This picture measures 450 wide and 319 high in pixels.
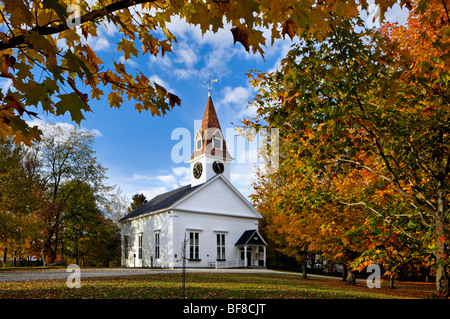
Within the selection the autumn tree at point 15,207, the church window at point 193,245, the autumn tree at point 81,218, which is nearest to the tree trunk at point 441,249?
the autumn tree at point 15,207

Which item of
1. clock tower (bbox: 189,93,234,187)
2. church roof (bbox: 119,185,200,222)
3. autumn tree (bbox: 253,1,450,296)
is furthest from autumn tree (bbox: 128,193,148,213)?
autumn tree (bbox: 253,1,450,296)

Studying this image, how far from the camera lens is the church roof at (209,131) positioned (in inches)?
1380

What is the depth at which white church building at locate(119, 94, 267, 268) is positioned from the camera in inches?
1168

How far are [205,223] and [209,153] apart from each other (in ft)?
25.7

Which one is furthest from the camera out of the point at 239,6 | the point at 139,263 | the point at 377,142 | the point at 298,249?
the point at 139,263

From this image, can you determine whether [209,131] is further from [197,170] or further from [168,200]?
[168,200]

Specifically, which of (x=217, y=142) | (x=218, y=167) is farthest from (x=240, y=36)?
(x=217, y=142)

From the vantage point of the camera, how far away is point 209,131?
118 ft

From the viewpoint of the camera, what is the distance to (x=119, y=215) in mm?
54188

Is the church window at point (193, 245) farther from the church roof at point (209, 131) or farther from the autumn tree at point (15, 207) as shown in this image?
the autumn tree at point (15, 207)

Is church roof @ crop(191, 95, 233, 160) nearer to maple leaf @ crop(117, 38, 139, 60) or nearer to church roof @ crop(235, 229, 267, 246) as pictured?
church roof @ crop(235, 229, 267, 246)
